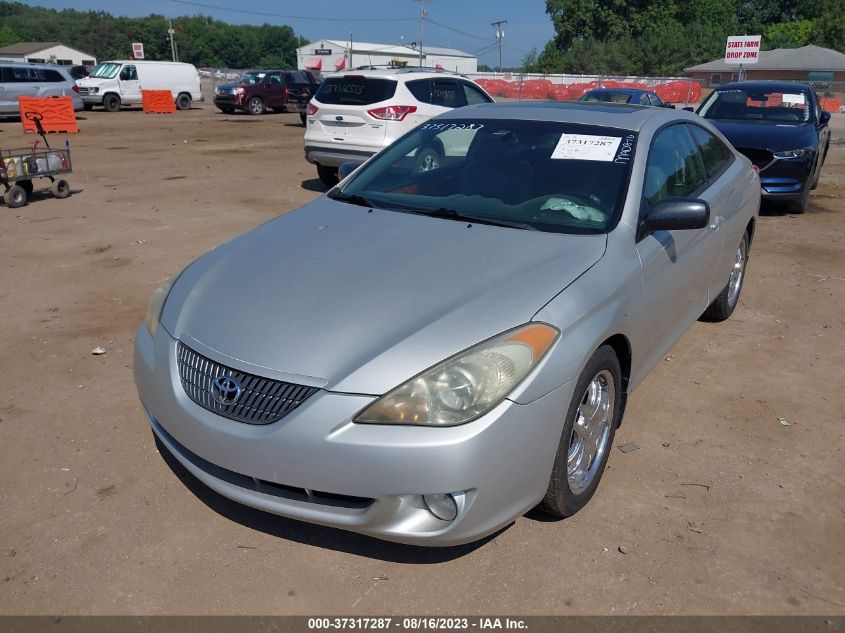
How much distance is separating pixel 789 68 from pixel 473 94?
58495 millimetres

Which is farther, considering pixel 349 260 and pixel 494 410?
pixel 349 260

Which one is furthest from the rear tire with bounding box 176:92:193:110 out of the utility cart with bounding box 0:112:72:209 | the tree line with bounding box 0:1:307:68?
the tree line with bounding box 0:1:307:68

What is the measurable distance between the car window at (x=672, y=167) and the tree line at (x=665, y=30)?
212 ft

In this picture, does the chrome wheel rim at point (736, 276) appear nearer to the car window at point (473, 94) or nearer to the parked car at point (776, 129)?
the parked car at point (776, 129)

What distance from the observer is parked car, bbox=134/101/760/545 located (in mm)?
2342

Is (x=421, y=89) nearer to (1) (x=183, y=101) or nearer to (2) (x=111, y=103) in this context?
(2) (x=111, y=103)

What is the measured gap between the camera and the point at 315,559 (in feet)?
8.97

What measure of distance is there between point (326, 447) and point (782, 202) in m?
8.89

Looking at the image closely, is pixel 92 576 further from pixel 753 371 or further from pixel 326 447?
pixel 753 371

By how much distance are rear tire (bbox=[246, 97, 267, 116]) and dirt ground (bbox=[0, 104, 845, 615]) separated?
22054 millimetres

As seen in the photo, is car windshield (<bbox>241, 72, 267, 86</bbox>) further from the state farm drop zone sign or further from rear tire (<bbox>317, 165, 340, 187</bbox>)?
rear tire (<bbox>317, 165, 340, 187</bbox>)

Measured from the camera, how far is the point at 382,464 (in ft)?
7.53

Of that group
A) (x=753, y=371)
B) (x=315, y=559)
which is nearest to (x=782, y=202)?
(x=753, y=371)

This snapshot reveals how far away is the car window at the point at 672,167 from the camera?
3.61m
